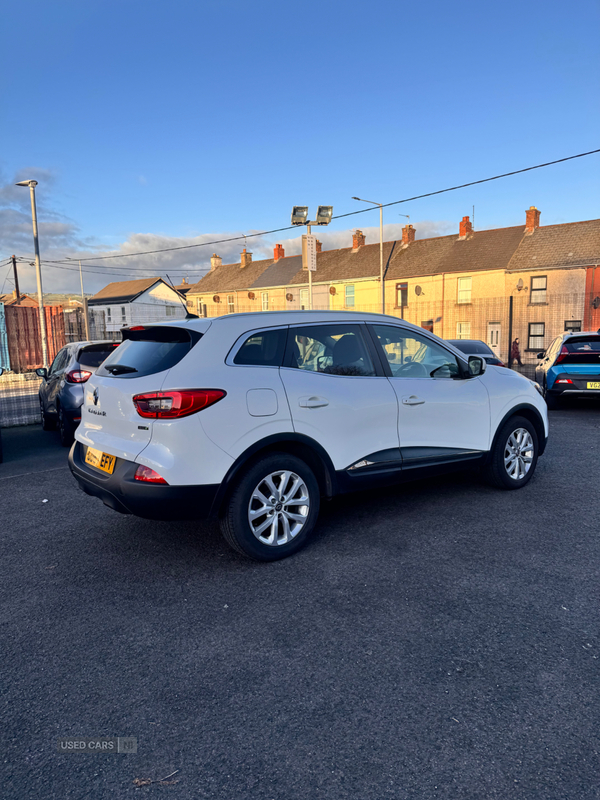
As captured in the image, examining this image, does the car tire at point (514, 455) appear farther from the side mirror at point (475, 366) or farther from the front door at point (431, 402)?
the side mirror at point (475, 366)

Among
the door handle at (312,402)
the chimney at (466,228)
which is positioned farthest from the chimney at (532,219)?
the door handle at (312,402)

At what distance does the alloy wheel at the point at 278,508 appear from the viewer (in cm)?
394

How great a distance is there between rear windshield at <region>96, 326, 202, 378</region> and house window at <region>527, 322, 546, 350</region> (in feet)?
105

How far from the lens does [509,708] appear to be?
2438 mm

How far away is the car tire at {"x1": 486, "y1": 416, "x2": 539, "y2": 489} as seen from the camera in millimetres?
5523

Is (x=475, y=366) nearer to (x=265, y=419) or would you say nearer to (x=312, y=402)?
(x=312, y=402)

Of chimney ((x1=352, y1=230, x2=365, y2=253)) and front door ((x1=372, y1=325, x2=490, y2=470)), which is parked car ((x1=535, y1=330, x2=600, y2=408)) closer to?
front door ((x1=372, y1=325, x2=490, y2=470))

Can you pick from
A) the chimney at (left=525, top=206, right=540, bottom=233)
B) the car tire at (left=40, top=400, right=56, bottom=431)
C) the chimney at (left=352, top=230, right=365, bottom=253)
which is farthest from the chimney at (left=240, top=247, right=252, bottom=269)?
the car tire at (left=40, top=400, right=56, bottom=431)

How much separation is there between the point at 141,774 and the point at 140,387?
7.50 ft

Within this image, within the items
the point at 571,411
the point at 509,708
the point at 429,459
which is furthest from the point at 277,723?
the point at 571,411

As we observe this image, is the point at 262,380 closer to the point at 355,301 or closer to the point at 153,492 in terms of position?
the point at 153,492

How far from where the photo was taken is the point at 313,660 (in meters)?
2.82

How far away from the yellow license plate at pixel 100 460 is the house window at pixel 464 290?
3509 cm

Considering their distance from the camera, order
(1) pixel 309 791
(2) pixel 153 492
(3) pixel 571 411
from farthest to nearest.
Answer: (3) pixel 571 411, (2) pixel 153 492, (1) pixel 309 791
